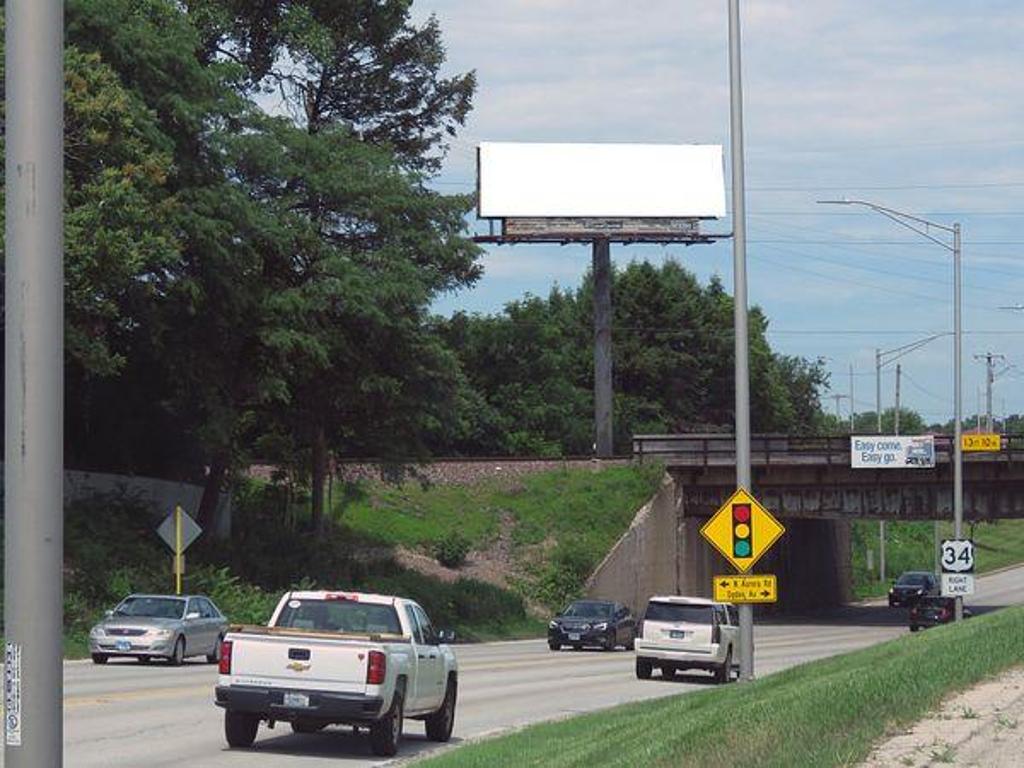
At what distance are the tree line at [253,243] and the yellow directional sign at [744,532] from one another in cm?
1884

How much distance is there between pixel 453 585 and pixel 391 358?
1019cm

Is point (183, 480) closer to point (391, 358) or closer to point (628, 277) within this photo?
point (391, 358)

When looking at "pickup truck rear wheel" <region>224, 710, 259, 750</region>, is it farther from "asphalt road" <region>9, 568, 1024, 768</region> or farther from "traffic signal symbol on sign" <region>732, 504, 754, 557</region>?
"traffic signal symbol on sign" <region>732, 504, 754, 557</region>

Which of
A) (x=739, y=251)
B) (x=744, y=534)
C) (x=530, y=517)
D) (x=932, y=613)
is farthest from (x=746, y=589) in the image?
(x=530, y=517)

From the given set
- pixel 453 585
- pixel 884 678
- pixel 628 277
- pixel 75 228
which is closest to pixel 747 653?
pixel 884 678

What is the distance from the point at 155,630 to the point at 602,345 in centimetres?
4538

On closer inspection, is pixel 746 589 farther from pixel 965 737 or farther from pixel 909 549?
pixel 909 549

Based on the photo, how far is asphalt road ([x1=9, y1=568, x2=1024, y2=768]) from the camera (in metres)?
18.8

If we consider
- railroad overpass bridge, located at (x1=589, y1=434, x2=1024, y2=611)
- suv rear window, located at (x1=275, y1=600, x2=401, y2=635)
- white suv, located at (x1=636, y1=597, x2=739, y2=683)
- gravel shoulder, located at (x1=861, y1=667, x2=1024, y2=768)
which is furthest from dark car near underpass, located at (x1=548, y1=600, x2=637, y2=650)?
gravel shoulder, located at (x1=861, y1=667, x2=1024, y2=768)

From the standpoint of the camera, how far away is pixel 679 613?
36.0m

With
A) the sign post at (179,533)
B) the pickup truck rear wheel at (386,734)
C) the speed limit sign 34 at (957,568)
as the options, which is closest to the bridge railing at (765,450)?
the speed limit sign 34 at (957,568)

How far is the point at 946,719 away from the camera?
12.0 meters

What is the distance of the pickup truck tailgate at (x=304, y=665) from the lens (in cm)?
1897

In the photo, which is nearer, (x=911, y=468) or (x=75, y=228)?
(x=75, y=228)
